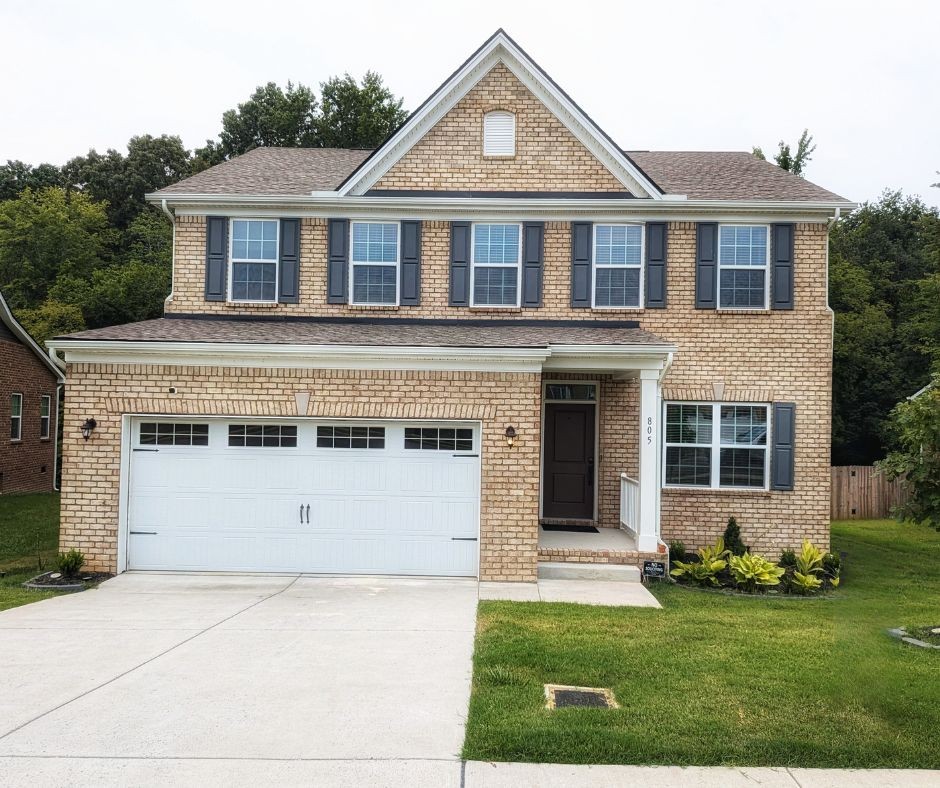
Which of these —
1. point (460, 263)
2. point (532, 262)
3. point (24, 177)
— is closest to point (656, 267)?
point (532, 262)

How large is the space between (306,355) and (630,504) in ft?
19.0

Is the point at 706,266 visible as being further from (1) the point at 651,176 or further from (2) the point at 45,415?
(2) the point at 45,415

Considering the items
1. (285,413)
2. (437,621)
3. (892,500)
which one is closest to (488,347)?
(285,413)

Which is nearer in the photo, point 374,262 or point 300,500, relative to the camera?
point 300,500

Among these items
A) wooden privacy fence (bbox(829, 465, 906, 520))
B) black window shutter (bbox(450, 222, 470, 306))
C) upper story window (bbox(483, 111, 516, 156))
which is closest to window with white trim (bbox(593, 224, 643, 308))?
upper story window (bbox(483, 111, 516, 156))

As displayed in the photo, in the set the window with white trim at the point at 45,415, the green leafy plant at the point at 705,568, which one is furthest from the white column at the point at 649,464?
the window with white trim at the point at 45,415

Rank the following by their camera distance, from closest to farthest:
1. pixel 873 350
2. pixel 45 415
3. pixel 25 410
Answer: pixel 25 410 < pixel 45 415 < pixel 873 350

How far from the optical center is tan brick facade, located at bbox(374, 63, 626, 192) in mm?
13273

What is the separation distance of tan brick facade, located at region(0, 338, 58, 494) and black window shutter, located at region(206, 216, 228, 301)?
38.1 feet

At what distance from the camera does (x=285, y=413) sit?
1088 centimetres

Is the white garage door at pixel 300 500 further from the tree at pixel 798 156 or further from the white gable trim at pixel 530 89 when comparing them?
the tree at pixel 798 156

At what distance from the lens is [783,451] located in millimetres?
12852

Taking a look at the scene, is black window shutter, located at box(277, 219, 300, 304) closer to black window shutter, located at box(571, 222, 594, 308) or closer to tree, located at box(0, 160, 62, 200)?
black window shutter, located at box(571, 222, 594, 308)

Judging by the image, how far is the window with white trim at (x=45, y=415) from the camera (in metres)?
24.0
